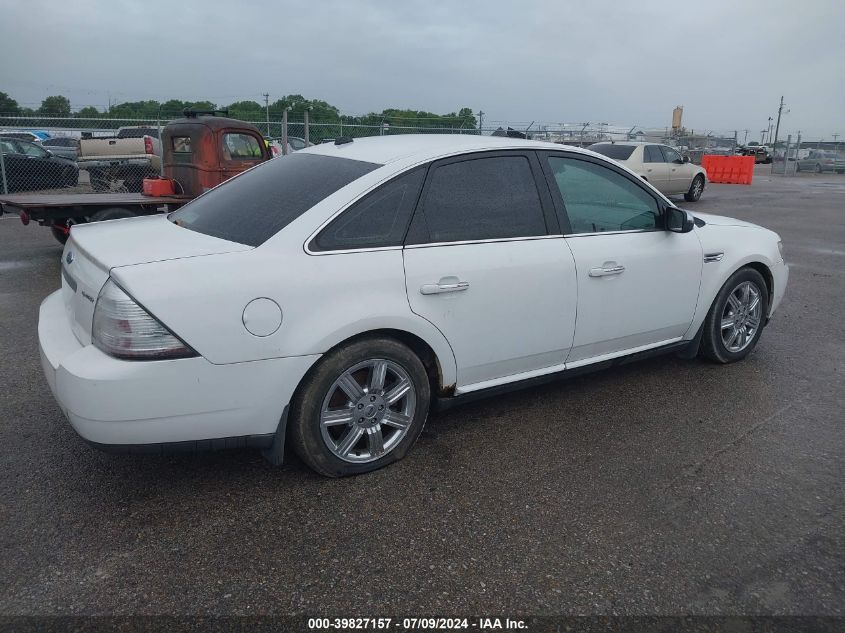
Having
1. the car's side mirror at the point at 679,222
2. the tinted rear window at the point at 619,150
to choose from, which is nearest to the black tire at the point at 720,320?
the car's side mirror at the point at 679,222

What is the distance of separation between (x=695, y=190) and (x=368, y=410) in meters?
17.2

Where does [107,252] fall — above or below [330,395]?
above

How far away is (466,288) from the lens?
346 cm

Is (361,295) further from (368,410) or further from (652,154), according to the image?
(652,154)

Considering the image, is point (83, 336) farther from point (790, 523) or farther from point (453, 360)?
point (790, 523)

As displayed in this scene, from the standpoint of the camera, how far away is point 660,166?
673 inches

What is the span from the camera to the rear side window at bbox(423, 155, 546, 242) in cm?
354

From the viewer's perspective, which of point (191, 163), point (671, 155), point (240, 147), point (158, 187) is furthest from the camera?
point (671, 155)

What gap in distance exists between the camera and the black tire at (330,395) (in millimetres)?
3107

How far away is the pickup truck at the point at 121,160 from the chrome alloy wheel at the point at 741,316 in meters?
13.1

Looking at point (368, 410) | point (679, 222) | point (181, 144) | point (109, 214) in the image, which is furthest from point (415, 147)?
point (181, 144)

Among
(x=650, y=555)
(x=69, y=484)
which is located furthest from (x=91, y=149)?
(x=650, y=555)

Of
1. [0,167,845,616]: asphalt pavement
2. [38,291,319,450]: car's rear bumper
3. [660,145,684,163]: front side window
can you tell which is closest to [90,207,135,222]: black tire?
[0,167,845,616]: asphalt pavement

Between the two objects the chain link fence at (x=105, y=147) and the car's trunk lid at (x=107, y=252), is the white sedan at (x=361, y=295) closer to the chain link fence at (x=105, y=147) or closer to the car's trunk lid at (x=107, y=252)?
the car's trunk lid at (x=107, y=252)
